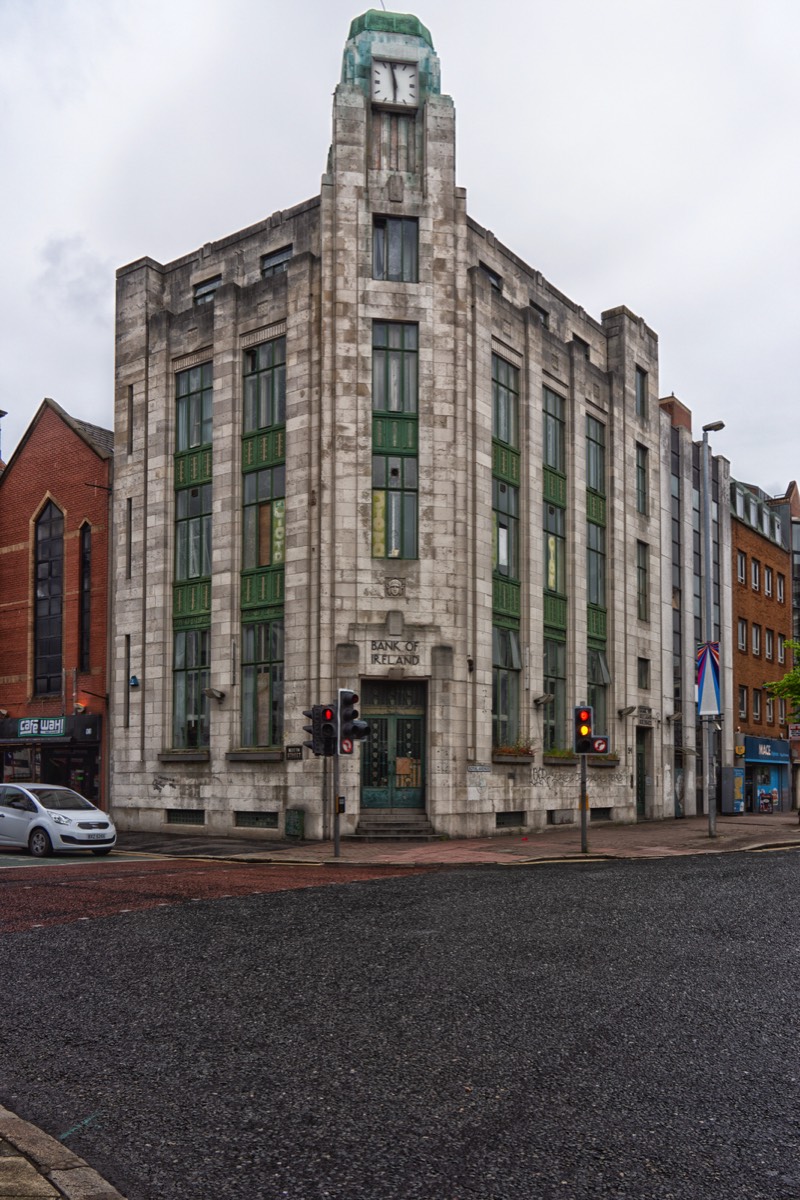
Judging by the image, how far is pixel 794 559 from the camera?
199ft

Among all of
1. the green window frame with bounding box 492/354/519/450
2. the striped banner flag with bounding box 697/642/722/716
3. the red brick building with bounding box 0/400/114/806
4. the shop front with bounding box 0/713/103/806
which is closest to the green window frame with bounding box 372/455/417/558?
the green window frame with bounding box 492/354/519/450

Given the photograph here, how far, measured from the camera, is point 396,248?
28.0 meters

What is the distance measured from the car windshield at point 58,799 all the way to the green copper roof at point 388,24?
21.5 m

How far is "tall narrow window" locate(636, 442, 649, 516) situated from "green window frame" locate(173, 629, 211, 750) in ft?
55.9

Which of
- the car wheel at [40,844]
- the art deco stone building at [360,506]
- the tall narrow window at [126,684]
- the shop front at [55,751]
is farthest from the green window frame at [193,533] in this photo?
the car wheel at [40,844]

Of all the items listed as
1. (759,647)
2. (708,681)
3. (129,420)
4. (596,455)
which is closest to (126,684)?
(129,420)

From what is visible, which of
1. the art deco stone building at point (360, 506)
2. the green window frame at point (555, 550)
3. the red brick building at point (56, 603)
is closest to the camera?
the art deco stone building at point (360, 506)

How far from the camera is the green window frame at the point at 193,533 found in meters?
29.9

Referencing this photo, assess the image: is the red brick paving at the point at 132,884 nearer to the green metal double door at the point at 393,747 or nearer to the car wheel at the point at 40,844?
the car wheel at the point at 40,844

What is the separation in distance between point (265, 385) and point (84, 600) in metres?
9.67

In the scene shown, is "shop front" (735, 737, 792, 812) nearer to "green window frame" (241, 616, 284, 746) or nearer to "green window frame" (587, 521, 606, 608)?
"green window frame" (587, 521, 606, 608)

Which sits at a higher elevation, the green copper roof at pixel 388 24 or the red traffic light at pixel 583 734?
the green copper roof at pixel 388 24

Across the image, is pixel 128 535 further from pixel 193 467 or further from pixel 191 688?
pixel 191 688

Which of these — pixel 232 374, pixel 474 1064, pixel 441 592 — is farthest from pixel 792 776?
pixel 474 1064
